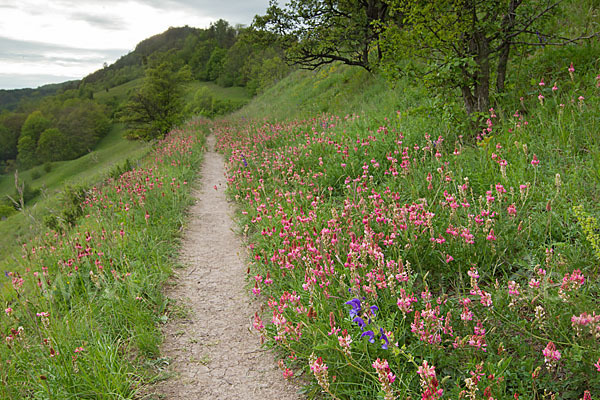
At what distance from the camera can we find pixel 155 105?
2905cm

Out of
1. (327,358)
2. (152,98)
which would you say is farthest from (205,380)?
(152,98)

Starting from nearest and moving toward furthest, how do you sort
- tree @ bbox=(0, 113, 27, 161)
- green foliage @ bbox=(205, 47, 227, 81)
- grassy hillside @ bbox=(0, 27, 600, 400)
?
grassy hillside @ bbox=(0, 27, 600, 400) → green foliage @ bbox=(205, 47, 227, 81) → tree @ bbox=(0, 113, 27, 161)

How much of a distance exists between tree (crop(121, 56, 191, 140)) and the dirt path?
81.3ft

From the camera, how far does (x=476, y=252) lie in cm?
333

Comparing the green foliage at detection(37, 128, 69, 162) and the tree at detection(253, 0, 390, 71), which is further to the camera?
the green foliage at detection(37, 128, 69, 162)

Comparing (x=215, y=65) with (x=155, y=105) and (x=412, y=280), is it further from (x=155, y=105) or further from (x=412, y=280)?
(x=412, y=280)

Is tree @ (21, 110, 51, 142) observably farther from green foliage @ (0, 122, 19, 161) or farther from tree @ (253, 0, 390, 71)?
tree @ (253, 0, 390, 71)

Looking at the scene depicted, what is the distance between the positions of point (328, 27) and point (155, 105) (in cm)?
1997

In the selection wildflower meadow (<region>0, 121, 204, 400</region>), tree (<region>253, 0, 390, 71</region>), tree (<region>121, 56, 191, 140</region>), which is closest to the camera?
wildflower meadow (<region>0, 121, 204, 400</region>)

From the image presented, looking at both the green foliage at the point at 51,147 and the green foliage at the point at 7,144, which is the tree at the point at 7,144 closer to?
the green foliage at the point at 7,144

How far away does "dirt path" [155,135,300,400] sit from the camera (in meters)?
3.11

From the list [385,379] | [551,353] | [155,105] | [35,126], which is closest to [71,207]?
[385,379]

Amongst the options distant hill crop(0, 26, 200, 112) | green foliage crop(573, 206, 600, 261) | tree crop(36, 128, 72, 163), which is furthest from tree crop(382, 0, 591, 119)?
distant hill crop(0, 26, 200, 112)

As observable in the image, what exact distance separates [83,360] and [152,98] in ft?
95.4
